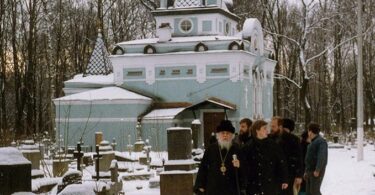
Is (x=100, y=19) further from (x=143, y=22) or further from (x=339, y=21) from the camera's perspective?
(x=339, y=21)

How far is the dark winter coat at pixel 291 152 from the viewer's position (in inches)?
418

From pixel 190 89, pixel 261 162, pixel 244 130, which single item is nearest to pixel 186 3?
pixel 190 89

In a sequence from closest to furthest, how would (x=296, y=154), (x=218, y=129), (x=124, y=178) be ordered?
1. (x=218, y=129)
2. (x=296, y=154)
3. (x=124, y=178)

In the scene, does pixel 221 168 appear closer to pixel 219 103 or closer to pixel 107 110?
pixel 219 103

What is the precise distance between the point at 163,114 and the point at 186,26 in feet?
20.5

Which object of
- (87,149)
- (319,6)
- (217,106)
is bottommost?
(87,149)

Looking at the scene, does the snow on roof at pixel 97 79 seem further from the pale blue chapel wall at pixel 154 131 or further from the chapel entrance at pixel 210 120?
the chapel entrance at pixel 210 120

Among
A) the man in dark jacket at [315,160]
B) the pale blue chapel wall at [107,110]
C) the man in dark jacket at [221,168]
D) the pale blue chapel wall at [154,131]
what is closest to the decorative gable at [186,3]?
the pale blue chapel wall at [107,110]

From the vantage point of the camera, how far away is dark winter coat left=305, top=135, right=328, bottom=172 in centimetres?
1123

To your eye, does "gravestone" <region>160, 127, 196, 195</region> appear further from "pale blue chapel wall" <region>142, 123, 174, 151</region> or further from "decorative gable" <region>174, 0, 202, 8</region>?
"decorative gable" <region>174, 0, 202, 8</region>

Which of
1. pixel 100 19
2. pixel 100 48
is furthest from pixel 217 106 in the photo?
pixel 100 19

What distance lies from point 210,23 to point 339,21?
13.8 m

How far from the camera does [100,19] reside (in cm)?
4419

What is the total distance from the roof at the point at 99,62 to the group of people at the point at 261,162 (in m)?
→ 26.5
